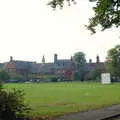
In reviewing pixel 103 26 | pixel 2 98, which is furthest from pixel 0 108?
pixel 103 26

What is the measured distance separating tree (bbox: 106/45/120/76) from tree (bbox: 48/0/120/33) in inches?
5387

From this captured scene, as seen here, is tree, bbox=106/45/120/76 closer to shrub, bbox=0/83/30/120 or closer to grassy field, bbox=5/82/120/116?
grassy field, bbox=5/82/120/116

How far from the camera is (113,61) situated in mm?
165375

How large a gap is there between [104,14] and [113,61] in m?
146

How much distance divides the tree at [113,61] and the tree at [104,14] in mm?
136824

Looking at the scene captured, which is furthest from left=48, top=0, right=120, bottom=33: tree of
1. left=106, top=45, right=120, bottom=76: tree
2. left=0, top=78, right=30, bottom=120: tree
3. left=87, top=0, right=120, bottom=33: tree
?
left=106, top=45, right=120, bottom=76: tree

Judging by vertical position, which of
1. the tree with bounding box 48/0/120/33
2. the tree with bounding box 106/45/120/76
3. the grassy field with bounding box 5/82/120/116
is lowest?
the grassy field with bounding box 5/82/120/116

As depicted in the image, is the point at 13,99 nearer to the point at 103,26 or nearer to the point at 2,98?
the point at 2,98

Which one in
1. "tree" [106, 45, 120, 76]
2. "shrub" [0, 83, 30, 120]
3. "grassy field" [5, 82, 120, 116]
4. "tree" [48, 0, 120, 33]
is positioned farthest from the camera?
"tree" [106, 45, 120, 76]

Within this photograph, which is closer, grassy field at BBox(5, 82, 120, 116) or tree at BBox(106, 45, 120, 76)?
grassy field at BBox(5, 82, 120, 116)

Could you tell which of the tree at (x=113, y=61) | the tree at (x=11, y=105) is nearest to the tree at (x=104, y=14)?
the tree at (x=11, y=105)

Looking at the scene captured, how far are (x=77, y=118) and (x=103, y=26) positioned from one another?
5135 mm

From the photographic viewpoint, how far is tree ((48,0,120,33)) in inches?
762

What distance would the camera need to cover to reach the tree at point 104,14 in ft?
63.5
